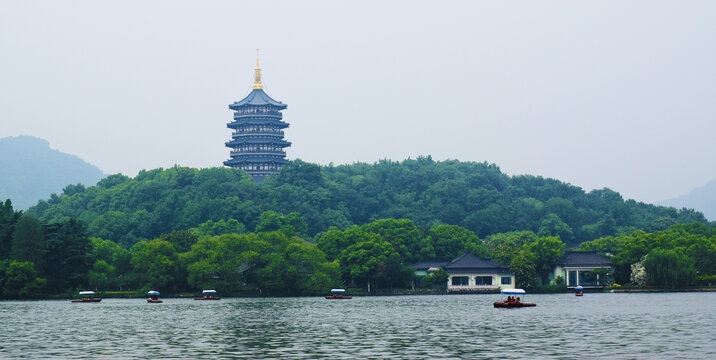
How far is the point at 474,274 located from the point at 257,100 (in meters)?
79.6

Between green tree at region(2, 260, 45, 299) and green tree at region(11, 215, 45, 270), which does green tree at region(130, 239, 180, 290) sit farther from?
green tree at region(2, 260, 45, 299)

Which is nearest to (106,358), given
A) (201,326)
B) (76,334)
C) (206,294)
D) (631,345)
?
(76,334)

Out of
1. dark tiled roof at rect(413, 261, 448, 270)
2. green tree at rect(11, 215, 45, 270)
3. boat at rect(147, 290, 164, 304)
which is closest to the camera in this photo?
boat at rect(147, 290, 164, 304)

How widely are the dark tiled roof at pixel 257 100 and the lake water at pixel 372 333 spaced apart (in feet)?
359

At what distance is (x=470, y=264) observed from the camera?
108m

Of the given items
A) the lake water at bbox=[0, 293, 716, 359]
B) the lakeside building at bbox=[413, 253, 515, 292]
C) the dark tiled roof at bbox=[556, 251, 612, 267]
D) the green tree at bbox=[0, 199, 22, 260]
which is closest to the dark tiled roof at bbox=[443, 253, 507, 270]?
the lakeside building at bbox=[413, 253, 515, 292]

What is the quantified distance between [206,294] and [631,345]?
198ft

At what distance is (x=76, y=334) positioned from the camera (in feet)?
147

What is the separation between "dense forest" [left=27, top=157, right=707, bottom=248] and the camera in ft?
459

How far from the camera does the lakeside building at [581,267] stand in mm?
108875

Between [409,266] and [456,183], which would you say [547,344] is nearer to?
[409,266]

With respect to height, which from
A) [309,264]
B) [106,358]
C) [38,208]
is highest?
[38,208]

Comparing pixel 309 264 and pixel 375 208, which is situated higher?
pixel 375 208

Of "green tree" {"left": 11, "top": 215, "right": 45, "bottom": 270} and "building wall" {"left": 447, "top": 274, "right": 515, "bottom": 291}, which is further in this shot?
"building wall" {"left": 447, "top": 274, "right": 515, "bottom": 291}
